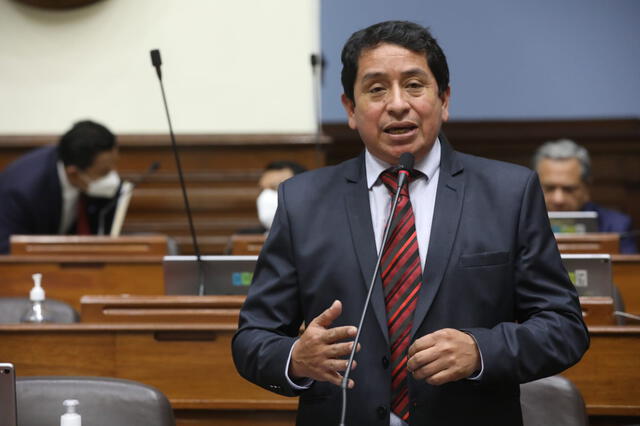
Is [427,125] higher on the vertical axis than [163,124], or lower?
lower

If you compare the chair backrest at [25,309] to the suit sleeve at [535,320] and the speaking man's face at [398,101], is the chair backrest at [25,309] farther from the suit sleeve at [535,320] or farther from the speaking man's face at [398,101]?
the suit sleeve at [535,320]

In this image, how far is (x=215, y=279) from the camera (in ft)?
9.35

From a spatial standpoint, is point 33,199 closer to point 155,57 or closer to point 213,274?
point 155,57

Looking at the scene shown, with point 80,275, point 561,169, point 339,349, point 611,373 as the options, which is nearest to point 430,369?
point 339,349

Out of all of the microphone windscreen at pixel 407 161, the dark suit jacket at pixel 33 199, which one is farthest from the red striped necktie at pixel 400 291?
the dark suit jacket at pixel 33 199

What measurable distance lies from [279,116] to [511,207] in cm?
→ 403

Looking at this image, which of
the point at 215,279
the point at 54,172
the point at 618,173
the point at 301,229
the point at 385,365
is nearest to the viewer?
the point at 385,365

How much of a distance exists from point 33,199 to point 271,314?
10.5ft

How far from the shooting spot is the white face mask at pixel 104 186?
15.5 feet

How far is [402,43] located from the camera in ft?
5.40

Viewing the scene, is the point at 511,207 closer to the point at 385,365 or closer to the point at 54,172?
the point at 385,365

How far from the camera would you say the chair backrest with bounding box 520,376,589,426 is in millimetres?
1912

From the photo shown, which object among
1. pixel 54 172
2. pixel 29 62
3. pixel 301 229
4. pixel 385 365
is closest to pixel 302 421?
pixel 385 365

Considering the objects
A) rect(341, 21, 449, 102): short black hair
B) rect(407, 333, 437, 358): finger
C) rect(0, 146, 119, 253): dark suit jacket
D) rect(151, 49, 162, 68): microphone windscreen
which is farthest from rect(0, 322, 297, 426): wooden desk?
rect(0, 146, 119, 253): dark suit jacket
